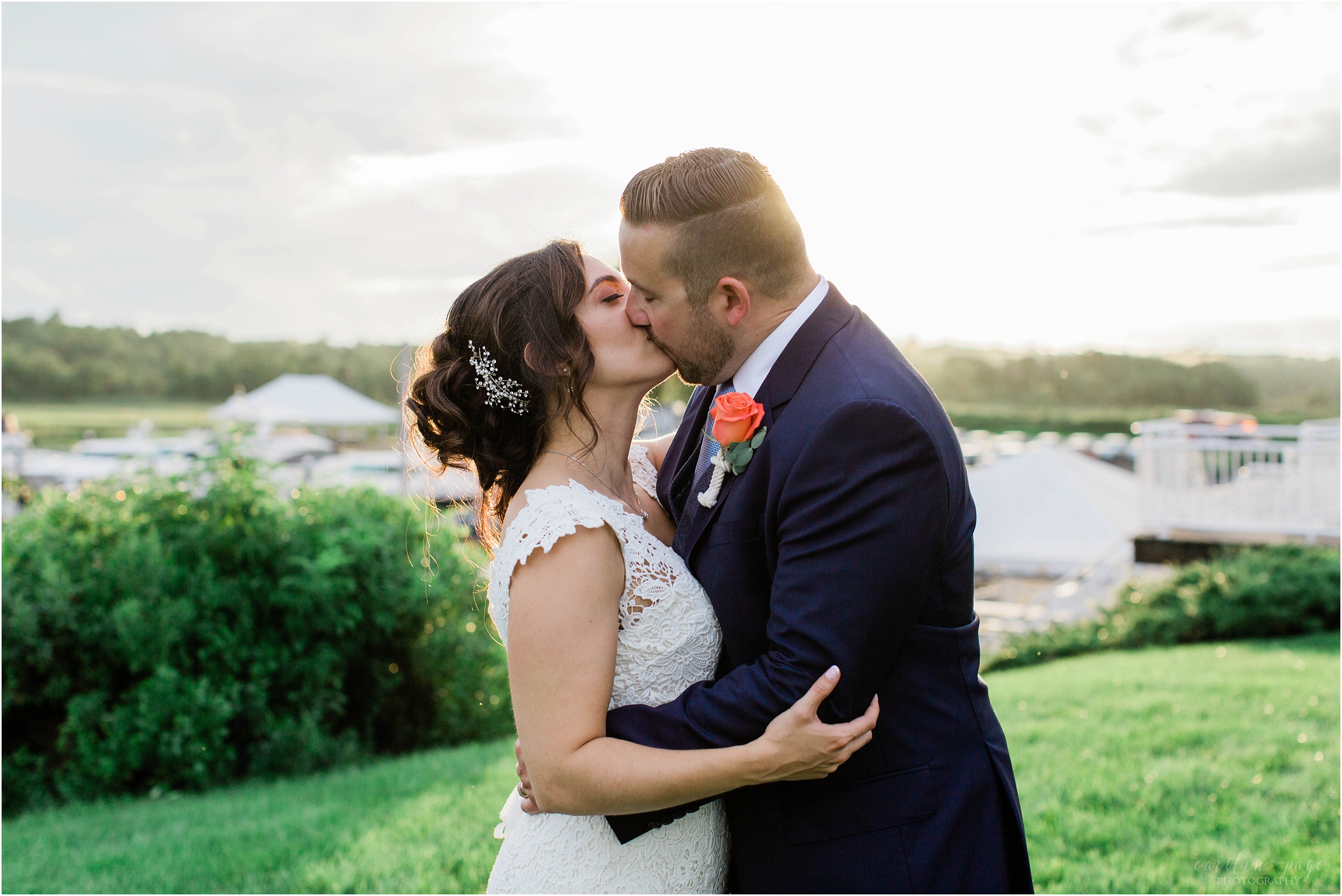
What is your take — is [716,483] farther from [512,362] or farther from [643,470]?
[643,470]

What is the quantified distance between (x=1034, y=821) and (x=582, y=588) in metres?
3.57

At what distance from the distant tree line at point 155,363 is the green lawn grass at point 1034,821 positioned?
15.5 meters

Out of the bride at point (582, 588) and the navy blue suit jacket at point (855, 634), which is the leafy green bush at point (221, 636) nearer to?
the bride at point (582, 588)

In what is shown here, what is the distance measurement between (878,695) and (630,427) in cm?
104

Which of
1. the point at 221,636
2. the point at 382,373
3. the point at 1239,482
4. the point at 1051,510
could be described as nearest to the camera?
the point at 221,636

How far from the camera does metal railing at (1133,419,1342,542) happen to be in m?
13.6

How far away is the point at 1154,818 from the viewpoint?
4.54m

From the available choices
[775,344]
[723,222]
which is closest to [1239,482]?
[775,344]

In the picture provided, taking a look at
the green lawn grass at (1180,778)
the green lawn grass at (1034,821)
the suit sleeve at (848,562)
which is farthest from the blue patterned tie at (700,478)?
the green lawn grass at (1180,778)

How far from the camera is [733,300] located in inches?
89.4

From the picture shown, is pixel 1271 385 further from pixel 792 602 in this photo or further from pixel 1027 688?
pixel 792 602

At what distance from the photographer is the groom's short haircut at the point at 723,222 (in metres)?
2.21

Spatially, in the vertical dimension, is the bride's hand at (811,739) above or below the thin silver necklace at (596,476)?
below

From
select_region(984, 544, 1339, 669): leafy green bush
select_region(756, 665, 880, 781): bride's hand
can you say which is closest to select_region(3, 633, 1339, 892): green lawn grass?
select_region(756, 665, 880, 781): bride's hand
